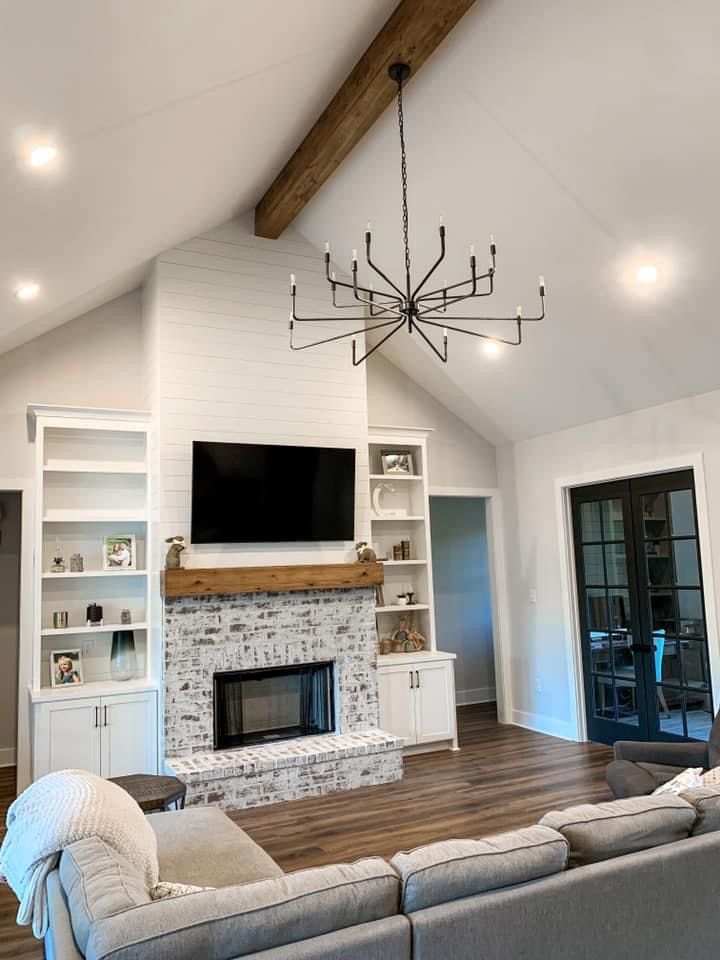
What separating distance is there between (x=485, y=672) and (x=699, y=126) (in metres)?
6.24

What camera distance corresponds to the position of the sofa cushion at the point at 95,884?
1.76 metres

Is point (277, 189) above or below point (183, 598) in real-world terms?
above

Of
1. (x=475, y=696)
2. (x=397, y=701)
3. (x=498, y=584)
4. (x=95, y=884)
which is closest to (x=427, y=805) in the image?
(x=397, y=701)

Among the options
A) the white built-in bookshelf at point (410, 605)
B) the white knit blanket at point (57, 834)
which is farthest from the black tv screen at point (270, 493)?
the white knit blanket at point (57, 834)

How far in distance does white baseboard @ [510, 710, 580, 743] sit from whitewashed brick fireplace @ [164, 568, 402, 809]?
5.98ft

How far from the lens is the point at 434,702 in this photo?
6359mm

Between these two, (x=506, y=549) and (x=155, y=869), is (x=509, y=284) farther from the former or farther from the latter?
(x=155, y=869)

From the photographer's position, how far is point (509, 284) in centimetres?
559

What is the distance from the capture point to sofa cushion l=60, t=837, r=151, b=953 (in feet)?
5.78

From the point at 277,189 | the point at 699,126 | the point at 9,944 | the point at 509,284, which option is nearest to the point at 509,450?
the point at 509,284

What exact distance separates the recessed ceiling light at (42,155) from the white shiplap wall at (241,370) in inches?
88.9

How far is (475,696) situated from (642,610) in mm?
3020

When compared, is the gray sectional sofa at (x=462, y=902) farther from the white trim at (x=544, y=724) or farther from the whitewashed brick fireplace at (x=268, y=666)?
the white trim at (x=544, y=724)

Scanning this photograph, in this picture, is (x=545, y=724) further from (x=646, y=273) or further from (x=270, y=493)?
(x=646, y=273)
